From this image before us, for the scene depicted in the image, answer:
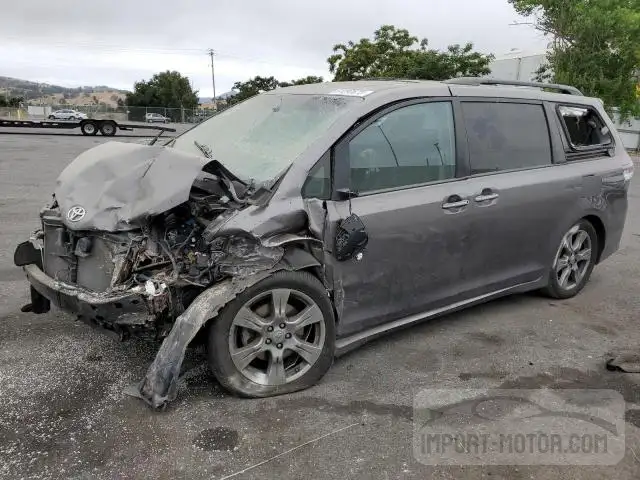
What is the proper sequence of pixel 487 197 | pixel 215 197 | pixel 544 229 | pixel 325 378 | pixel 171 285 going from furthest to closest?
pixel 544 229, pixel 487 197, pixel 325 378, pixel 215 197, pixel 171 285

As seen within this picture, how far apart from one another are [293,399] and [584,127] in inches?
145

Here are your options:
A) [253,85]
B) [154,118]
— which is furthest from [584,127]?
[253,85]

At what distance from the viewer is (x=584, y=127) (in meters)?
5.16

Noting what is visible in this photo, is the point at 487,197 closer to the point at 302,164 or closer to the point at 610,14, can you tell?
the point at 302,164

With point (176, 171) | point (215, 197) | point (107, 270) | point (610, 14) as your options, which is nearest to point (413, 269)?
point (215, 197)

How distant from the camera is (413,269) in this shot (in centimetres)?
377

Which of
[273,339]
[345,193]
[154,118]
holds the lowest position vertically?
[273,339]

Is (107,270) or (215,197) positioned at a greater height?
(215,197)

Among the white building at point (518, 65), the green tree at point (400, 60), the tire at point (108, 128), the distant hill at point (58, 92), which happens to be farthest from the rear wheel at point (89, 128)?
the distant hill at point (58, 92)

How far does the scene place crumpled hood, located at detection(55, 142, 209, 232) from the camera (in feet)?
10.3

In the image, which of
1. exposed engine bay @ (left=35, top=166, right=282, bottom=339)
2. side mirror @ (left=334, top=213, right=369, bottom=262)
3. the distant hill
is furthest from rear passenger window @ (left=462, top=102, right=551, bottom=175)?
the distant hill

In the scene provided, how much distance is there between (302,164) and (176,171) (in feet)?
2.39

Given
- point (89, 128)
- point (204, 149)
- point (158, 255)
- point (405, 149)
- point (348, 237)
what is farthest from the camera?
point (89, 128)

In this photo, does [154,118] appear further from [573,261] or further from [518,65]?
[573,261]
